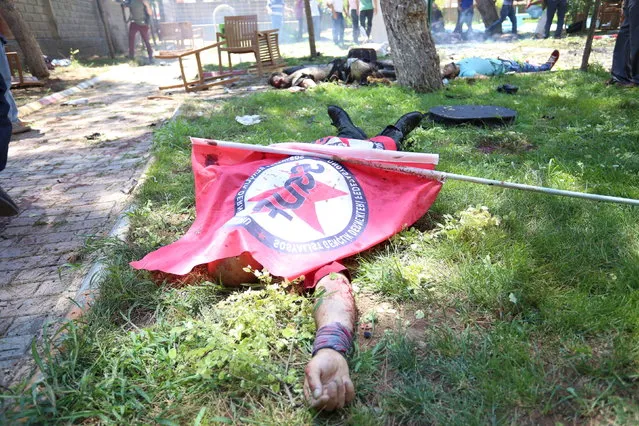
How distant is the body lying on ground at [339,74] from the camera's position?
7.17 m

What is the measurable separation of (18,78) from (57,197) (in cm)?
632

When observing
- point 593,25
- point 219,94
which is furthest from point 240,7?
point 593,25

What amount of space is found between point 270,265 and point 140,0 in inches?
615

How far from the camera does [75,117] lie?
6379 mm

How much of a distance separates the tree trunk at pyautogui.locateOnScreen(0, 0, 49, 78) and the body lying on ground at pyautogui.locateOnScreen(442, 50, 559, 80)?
7.94 meters

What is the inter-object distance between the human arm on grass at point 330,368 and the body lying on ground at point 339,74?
18.9 feet

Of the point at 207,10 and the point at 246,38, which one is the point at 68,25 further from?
the point at 207,10

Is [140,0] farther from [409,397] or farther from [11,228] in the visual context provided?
[409,397]

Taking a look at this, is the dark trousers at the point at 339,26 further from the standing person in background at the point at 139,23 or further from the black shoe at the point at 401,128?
the black shoe at the point at 401,128

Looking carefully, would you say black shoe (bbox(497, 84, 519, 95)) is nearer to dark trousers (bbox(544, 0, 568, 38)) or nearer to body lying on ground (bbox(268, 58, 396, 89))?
body lying on ground (bbox(268, 58, 396, 89))

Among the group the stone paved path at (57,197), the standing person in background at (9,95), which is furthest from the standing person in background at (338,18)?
the standing person in background at (9,95)

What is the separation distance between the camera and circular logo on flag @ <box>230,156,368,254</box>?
2082 millimetres

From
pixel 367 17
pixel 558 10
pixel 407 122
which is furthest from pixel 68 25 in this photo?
pixel 558 10

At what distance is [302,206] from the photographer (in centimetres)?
223
